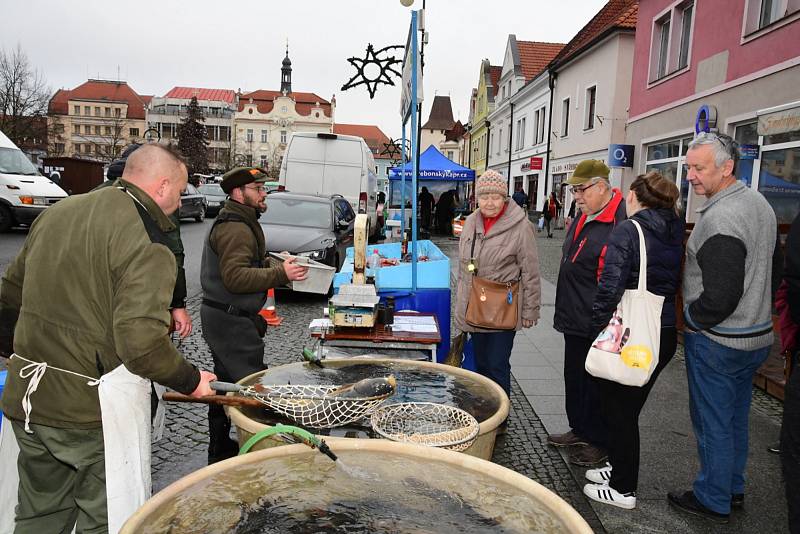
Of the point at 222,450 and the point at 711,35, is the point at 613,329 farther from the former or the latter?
the point at 711,35

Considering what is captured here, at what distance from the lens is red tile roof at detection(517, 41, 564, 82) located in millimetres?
34438

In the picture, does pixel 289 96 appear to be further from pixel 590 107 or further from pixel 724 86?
pixel 724 86

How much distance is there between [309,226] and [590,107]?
15.4 meters

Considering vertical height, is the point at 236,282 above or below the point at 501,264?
below

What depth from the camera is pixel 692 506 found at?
324 cm

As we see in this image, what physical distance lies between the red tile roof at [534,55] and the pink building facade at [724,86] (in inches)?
781

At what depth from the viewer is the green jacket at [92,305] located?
6.43 feet

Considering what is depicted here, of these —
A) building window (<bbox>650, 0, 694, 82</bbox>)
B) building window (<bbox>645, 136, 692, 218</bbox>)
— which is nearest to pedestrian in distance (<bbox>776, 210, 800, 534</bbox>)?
building window (<bbox>645, 136, 692, 218</bbox>)

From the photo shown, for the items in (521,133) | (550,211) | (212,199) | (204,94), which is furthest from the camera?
(204,94)

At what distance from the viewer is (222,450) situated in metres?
3.61

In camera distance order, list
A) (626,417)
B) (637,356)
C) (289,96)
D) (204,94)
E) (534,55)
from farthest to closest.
A: (204,94) < (289,96) < (534,55) < (626,417) < (637,356)

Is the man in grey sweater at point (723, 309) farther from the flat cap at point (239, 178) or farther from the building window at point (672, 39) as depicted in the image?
the building window at point (672, 39)

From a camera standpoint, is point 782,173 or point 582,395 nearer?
point 582,395

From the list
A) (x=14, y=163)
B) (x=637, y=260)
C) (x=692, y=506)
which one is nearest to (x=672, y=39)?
(x=637, y=260)
